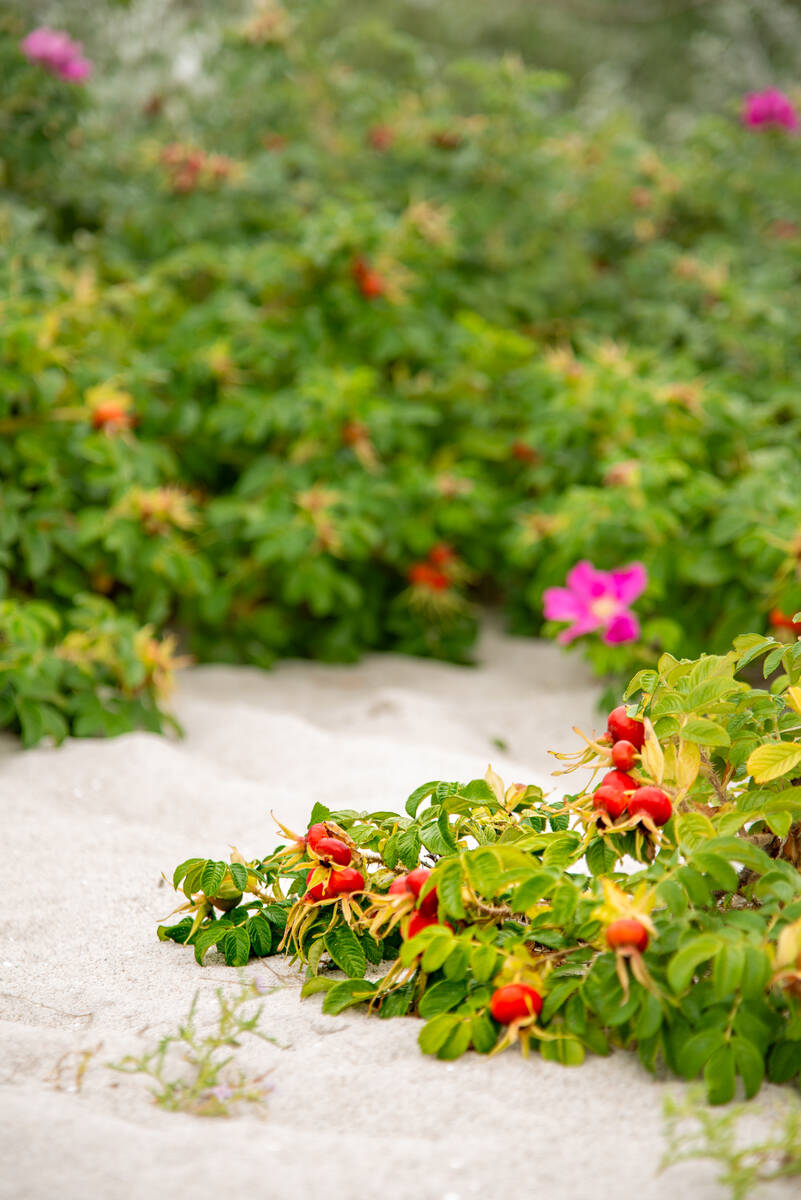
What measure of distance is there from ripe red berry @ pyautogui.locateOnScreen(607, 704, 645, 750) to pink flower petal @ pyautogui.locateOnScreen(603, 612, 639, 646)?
40.3 inches

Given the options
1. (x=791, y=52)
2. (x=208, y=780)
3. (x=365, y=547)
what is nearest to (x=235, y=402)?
(x=365, y=547)

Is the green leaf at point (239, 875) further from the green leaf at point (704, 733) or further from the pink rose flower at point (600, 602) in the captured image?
the pink rose flower at point (600, 602)

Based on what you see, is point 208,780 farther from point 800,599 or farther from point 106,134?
point 106,134

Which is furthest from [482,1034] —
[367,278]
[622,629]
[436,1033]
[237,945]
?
[367,278]

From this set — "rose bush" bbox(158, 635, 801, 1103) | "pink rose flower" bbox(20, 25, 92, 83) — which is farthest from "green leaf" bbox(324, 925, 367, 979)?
"pink rose flower" bbox(20, 25, 92, 83)

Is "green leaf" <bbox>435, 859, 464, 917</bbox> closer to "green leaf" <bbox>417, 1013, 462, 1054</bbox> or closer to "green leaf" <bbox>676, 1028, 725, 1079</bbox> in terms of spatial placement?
"green leaf" <bbox>417, 1013, 462, 1054</bbox>

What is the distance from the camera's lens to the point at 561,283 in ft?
12.5

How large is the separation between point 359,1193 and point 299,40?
3673mm

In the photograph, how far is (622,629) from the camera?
7.55 feet

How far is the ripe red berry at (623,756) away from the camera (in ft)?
4.02

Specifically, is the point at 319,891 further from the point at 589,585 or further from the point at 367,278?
the point at 367,278

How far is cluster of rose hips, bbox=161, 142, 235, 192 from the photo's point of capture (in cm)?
341


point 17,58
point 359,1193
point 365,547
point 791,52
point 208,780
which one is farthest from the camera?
point 791,52

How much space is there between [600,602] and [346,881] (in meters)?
1.18
